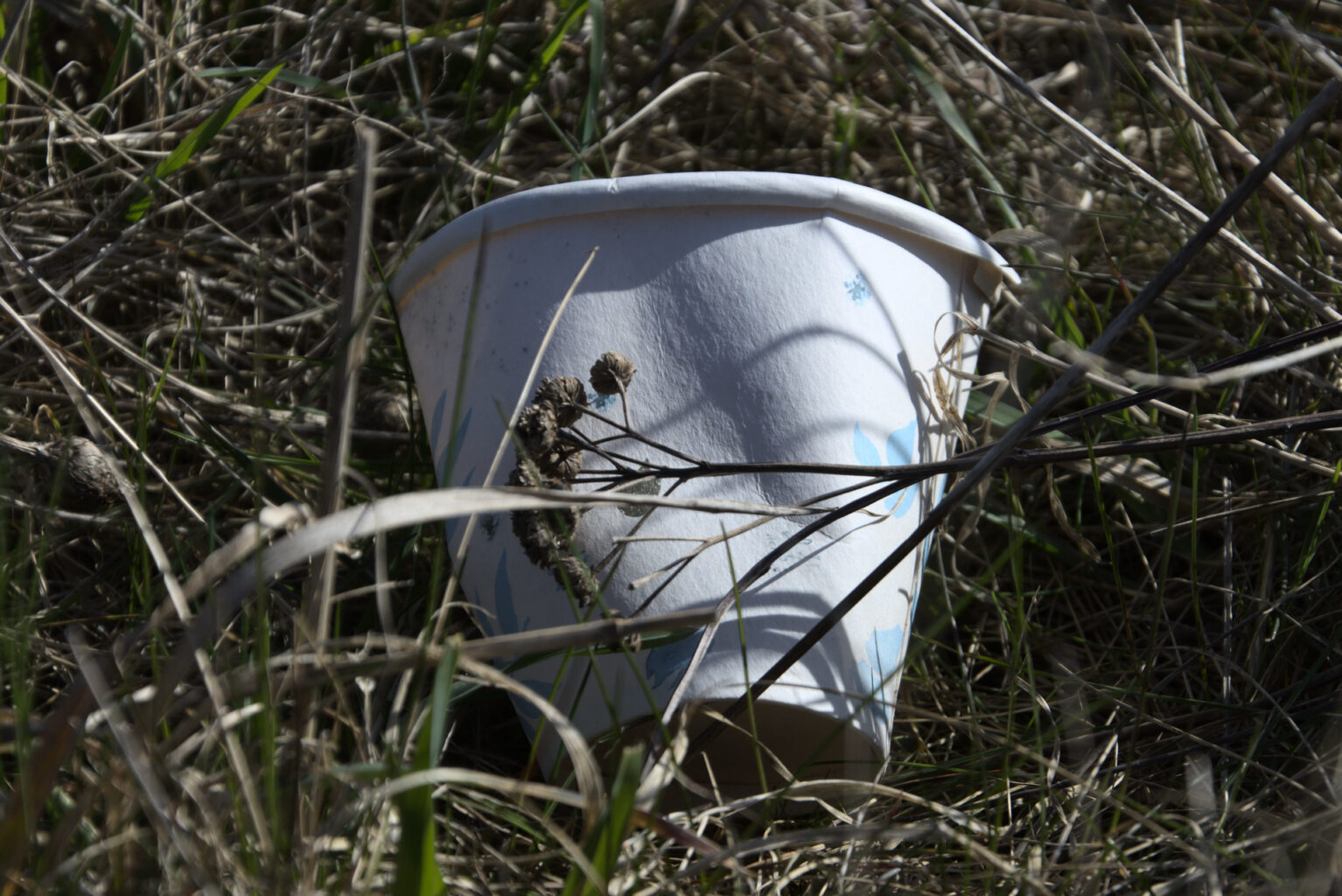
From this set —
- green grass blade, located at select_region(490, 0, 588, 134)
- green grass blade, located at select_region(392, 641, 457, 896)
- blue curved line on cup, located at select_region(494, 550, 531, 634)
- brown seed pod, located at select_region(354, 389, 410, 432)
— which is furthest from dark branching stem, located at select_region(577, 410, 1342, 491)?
green grass blade, located at select_region(490, 0, 588, 134)

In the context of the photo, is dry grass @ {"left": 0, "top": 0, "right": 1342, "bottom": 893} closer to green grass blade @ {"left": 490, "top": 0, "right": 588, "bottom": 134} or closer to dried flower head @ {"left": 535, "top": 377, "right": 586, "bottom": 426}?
green grass blade @ {"left": 490, "top": 0, "right": 588, "bottom": 134}

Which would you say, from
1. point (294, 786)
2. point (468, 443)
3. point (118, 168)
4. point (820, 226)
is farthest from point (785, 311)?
point (118, 168)

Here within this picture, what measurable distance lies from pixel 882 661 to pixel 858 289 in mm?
304

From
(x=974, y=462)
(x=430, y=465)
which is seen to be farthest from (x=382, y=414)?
(x=974, y=462)

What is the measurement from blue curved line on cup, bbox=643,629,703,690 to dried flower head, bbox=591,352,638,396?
7.6 inches

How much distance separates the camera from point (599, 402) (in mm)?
805

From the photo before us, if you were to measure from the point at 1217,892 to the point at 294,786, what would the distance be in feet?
1.78

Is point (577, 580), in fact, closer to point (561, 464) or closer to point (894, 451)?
point (561, 464)

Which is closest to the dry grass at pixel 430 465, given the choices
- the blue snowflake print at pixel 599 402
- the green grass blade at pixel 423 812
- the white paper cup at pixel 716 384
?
the green grass blade at pixel 423 812

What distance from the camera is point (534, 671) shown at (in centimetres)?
82

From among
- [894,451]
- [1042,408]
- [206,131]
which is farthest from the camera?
[206,131]

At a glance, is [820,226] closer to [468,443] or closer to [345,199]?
[468,443]

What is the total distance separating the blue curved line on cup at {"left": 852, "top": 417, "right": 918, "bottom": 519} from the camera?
822mm

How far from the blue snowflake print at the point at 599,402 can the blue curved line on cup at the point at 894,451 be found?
194 mm
